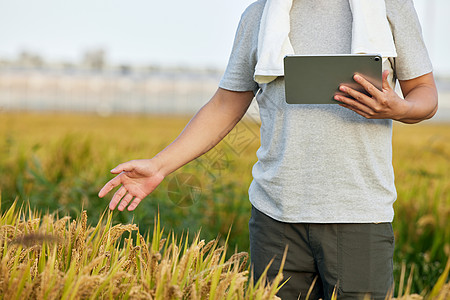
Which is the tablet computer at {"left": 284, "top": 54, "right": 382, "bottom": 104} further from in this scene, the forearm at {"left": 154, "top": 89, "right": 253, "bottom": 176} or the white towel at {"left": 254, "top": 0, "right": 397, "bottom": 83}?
the forearm at {"left": 154, "top": 89, "right": 253, "bottom": 176}

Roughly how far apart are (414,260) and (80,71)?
26450mm

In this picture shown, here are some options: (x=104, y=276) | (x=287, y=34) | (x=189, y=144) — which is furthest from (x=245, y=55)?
(x=104, y=276)

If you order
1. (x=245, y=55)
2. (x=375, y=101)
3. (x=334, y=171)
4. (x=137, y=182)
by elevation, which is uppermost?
(x=245, y=55)

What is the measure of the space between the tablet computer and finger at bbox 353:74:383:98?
3cm

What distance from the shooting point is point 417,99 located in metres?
1.46

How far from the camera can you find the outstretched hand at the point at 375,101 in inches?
51.9

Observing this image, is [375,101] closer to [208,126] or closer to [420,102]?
[420,102]

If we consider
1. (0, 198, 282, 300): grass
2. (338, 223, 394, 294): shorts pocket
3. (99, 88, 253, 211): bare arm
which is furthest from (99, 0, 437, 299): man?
(0, 198, 282, 300): grass

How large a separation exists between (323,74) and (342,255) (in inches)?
19.2

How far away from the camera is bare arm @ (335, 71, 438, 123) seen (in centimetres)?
133

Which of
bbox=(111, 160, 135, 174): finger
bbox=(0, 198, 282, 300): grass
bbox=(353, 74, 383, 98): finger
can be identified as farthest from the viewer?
bbox=(111, 160, 135, 174): finger

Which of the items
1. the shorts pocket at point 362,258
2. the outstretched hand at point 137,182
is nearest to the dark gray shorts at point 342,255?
the shorts pocket at point 362,258

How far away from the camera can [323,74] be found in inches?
54.6

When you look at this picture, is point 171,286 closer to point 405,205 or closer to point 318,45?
point 318,45
